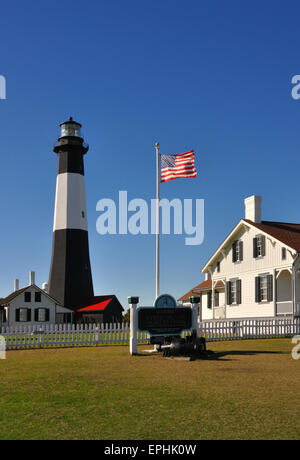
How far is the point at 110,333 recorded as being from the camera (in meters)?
22.9

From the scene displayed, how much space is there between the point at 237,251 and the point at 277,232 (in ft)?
12.2

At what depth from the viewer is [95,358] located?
1642cm

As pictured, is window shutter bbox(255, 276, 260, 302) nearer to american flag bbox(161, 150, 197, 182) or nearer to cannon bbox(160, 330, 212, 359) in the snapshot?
american flag bbox(161, 150, 197, 182)

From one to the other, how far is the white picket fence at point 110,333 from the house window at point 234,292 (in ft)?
15.1

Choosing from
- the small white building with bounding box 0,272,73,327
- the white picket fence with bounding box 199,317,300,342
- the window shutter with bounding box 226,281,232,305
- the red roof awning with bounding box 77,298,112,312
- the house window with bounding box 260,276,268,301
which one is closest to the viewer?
the white picket fence with bounding box 199,317,300,342

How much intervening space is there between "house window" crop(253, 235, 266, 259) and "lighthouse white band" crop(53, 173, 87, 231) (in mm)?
19486

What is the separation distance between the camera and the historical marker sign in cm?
1781

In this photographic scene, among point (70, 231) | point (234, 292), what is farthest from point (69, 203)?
point (234, 292)

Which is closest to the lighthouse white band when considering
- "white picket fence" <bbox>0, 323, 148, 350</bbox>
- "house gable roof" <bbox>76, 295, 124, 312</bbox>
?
"house gable roof" <bbox>76, 295, 124, 312</bbox>

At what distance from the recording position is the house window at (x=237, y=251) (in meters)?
31.9

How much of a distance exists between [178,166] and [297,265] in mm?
10126
